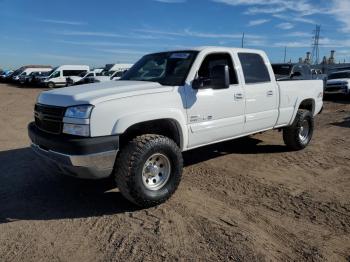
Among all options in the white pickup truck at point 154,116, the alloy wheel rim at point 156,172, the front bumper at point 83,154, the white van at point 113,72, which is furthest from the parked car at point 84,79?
the front bumper at point 83,154

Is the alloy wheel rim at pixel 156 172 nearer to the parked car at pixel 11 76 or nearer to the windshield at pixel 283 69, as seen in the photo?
the windshield at pixel 283 69

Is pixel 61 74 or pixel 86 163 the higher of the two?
pixel 86 163

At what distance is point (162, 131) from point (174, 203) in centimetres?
97

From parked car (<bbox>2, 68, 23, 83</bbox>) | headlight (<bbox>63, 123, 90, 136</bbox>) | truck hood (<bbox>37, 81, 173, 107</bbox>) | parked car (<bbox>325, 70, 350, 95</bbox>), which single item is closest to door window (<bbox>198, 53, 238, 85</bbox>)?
truck hood (<bbox>37, 81, 173, 107</bbox>)

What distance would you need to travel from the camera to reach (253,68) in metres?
6.15

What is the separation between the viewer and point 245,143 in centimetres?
823

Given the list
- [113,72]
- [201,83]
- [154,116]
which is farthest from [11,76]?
[154,116]

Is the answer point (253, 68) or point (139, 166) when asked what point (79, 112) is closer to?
point (139, 166)

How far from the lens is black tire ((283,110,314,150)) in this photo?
23.8 ft

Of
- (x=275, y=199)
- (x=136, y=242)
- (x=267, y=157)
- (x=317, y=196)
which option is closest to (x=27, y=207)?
(x=136, y=242)

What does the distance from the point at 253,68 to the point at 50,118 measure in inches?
133

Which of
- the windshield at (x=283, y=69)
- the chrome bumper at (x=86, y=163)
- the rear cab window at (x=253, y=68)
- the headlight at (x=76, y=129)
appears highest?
the rear cab window at (x=253, y=68)

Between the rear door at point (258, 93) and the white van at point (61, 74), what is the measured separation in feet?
99.4

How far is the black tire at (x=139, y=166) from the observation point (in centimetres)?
423
